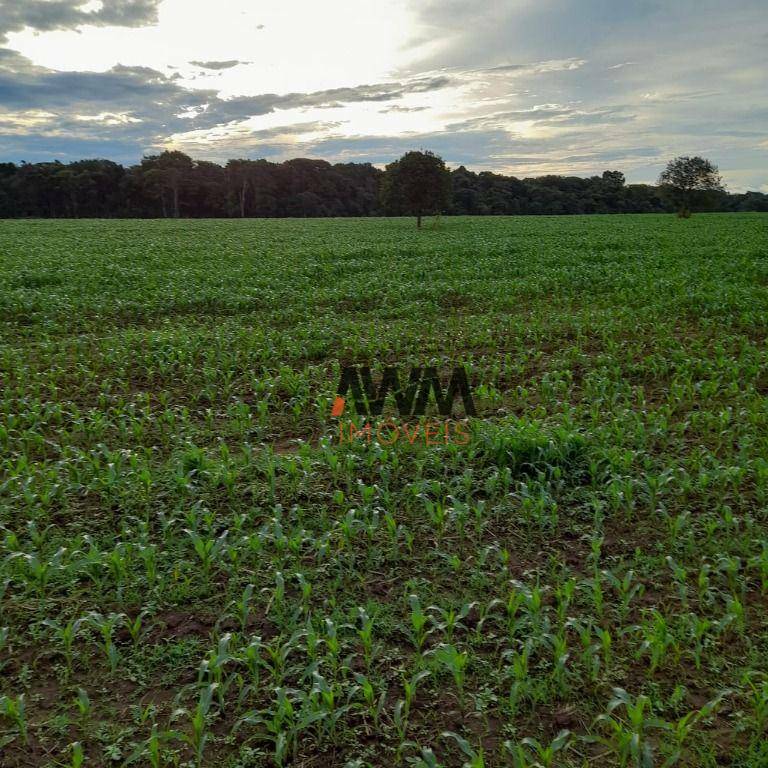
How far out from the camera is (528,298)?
15.6m

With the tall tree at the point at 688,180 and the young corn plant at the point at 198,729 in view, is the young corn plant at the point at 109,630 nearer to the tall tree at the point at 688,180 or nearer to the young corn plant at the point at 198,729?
the young corn plant at the point at 198,729

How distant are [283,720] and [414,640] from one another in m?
0.88

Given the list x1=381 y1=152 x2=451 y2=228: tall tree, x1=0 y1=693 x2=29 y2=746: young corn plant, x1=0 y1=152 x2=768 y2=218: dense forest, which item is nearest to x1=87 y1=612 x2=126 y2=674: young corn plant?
x1=0 y1=693 x2=29 y2=746: young corn plant

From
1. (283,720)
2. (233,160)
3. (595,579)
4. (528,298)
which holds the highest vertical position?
(233,160)

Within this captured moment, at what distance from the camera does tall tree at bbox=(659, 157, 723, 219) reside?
58.2 m

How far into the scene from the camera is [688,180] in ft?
193

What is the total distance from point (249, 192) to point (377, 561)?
298ft

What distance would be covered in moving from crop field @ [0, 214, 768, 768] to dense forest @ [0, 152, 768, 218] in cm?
7759

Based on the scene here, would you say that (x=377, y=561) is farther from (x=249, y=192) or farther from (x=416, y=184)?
(x=249, y=192)

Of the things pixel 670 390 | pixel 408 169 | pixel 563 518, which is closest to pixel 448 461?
pixel 563 518

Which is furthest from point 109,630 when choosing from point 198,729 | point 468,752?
point 468,752

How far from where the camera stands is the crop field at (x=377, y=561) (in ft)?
10.3

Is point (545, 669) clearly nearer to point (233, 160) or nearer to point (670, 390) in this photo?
point (670, 390)

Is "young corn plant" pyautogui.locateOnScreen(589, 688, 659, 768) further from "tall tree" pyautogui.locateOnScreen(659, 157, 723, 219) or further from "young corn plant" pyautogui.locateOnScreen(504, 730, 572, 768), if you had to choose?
"tall tree" pyautogui.locateOnScreen(659, 157, 723, 219)
